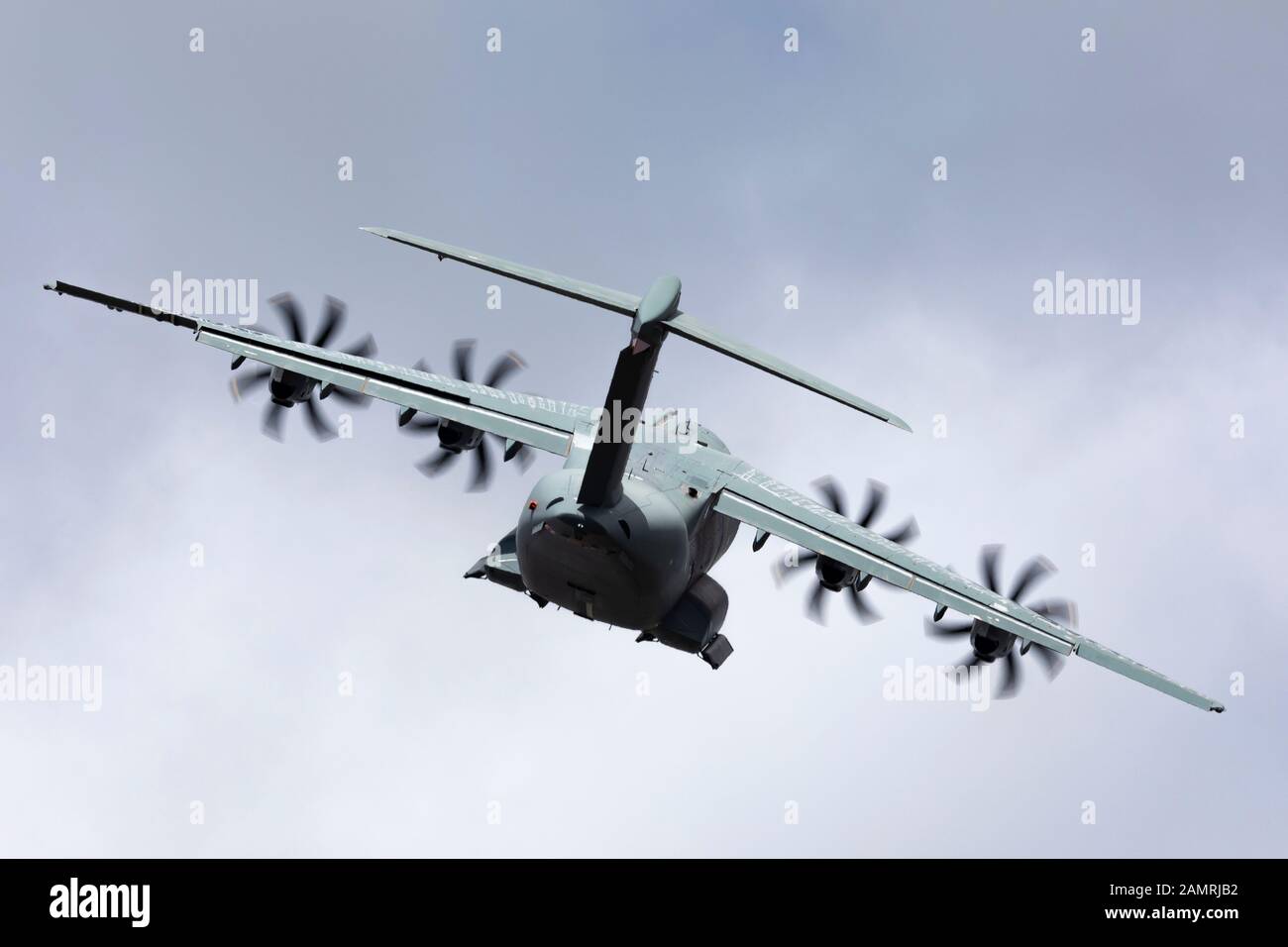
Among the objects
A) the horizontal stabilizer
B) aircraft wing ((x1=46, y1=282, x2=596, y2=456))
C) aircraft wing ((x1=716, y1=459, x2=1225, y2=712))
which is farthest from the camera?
aircraft wing ((x1=46, y1=282, x2=596, y2=456))

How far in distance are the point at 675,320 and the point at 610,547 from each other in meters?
5.76

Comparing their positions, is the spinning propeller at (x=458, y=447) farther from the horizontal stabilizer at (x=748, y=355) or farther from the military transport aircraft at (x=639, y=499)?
the horizontal stabilizer at (x=748, y=355)

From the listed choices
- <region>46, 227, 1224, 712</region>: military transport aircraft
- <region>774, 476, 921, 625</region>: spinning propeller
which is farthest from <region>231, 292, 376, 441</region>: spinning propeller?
<region>774, 476, 921, 625</region>: spinning propeller

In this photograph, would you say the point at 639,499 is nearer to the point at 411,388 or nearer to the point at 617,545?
the point at 617,545

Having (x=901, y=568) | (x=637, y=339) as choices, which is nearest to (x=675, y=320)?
(x=637, y=339)

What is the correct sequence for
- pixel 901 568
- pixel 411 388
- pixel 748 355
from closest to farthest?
pixel 748 355
pixel 901 568
pixel 411 388

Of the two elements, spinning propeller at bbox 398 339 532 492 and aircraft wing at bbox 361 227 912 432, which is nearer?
aircraft wing at bbox 361 227 912 432

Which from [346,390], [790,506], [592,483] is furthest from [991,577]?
[346,390]

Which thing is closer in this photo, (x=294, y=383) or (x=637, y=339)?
(x=637, y=339)

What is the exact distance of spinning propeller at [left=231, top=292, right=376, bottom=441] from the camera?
145 feet

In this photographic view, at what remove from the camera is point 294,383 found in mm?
44250

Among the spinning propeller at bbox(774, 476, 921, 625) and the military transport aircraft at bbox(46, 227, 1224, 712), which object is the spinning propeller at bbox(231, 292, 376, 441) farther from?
the spinning propeller at bbox(774, 476, 921, 625)

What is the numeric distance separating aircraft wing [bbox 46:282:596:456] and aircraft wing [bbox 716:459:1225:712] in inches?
198

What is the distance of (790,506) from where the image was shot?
42469 mm
